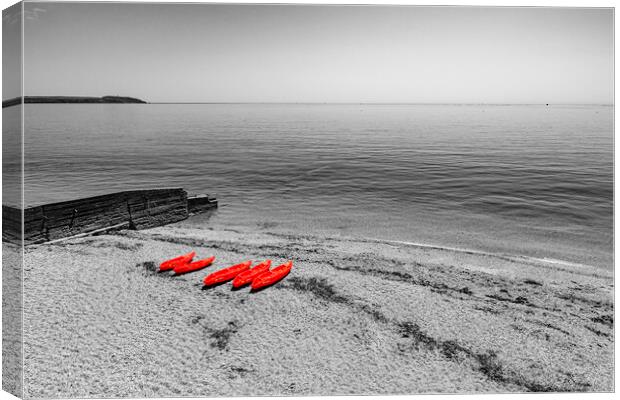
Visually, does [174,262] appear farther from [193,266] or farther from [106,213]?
[106,213]

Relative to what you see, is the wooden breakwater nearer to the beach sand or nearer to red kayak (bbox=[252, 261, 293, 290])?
the beach sand

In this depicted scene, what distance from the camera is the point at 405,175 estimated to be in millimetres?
23750

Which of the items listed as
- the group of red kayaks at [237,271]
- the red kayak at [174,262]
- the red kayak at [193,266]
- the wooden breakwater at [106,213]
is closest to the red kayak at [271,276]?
the group of red kayaks at [237,271]

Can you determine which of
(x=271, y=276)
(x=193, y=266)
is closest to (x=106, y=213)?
(x=193, y=266)

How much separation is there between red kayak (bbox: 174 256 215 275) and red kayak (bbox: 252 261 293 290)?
4.74 ft

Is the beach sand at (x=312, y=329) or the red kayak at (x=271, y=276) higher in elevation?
the red kayak at (x=271, y=276)

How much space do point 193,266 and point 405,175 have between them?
15.9 metres

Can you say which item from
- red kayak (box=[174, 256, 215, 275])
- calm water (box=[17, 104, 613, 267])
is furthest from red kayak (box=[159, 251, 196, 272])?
calm water (box=[17, 104, 613, 267])

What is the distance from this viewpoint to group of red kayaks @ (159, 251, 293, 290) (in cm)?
897

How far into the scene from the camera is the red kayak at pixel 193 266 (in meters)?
9.53

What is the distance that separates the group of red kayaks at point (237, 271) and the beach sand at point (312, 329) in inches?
7.8

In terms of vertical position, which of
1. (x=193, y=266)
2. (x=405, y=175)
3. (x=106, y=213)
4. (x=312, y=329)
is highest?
(x=405, y=175)

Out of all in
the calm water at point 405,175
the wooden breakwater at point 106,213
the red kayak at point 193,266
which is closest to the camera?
the red kayak at point 193,266

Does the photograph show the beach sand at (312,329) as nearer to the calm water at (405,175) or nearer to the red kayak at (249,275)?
the red kayak at (249,275)
